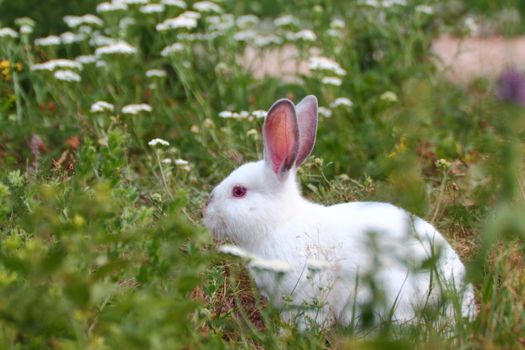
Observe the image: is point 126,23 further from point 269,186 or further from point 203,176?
point 269,186

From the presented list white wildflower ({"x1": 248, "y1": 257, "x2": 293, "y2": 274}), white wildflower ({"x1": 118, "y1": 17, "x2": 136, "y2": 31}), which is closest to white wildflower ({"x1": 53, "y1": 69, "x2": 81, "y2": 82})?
white wildflower ({"x1": 118, "y1": 17, "x2": 136, "y2": 31})

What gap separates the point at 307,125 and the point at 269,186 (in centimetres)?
29

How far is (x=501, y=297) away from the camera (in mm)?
2617

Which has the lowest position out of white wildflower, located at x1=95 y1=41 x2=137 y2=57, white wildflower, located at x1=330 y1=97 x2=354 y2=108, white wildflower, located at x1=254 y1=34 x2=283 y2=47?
white wildflower, located at x1=330 y1=97 x2=354 y2=108

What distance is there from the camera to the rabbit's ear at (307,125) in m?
3.37

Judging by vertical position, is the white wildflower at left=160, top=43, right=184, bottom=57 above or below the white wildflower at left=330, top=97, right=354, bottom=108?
above

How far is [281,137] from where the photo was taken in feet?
10.9

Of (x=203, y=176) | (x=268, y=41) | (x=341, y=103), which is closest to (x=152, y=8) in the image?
(x=268, y=41)

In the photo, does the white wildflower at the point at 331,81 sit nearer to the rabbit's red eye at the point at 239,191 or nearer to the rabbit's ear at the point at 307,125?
the rabbit's ear at the point at 307,125

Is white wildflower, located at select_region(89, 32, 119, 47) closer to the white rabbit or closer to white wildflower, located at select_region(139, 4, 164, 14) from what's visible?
white wildflower, located at select_region(139, 4, 164, 14)

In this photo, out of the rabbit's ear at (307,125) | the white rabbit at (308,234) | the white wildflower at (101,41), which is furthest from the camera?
the white wildflower at (101,41)

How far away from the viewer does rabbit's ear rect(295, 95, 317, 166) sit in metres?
3.37

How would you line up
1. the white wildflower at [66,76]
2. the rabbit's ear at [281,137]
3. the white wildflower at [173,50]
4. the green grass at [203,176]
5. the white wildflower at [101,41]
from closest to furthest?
the green grass at [203,176] → the rabbit's ear at [281,137] → the white wildflower at [66,76] → the white wildflower at [173,50] → the white wildflower at [101,41]

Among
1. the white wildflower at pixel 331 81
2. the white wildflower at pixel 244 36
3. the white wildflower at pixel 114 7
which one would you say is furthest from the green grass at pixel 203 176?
the white wildflower at pixel 114 7
